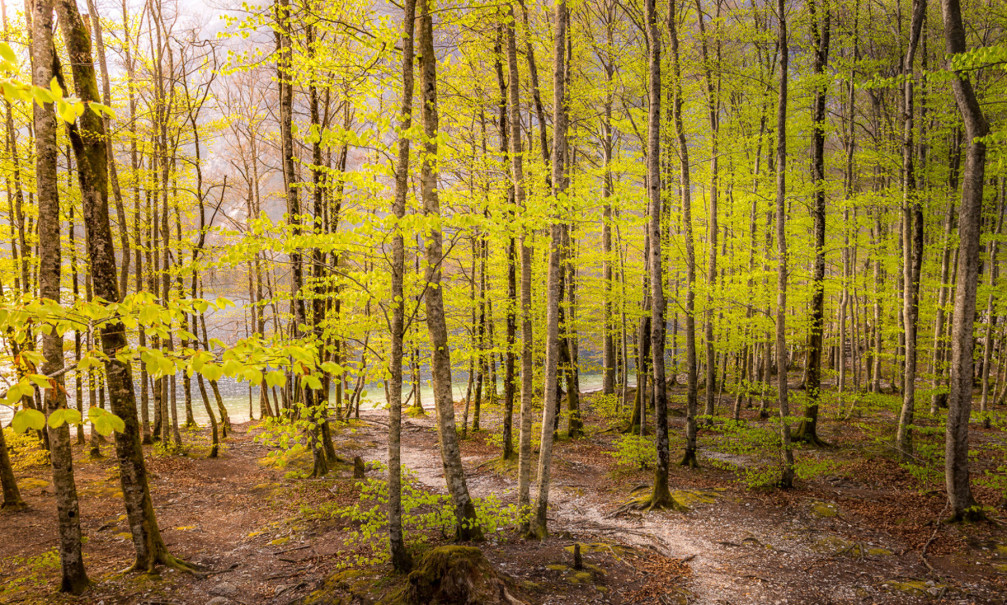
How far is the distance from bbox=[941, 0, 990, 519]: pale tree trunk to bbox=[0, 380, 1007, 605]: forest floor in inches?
26.6

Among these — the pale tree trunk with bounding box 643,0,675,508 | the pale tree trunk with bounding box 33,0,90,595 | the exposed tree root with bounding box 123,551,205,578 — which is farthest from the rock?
the pale tree trunk with bounding box 643,0,675,508

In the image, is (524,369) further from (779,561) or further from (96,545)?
(96,545)

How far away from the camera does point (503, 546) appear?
732cm

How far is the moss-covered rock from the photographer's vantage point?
17.3ft

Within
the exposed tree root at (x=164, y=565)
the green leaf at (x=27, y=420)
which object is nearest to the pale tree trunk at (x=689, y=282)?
the exposed tree root at (x=164, y=565)

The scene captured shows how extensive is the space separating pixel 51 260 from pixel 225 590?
4.83m

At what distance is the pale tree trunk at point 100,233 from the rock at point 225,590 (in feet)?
4.28

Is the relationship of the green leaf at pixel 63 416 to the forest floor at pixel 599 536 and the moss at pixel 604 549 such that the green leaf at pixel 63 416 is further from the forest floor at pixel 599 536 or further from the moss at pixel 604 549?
the moss at pixel 604 549

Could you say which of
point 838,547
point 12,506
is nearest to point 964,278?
point 838,547

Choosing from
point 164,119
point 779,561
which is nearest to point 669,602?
point 779,561

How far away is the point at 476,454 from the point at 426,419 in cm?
800

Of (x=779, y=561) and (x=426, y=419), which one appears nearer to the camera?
(x=779, y=561)

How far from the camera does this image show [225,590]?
6.30m

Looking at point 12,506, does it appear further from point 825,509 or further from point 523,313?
point 825,509
